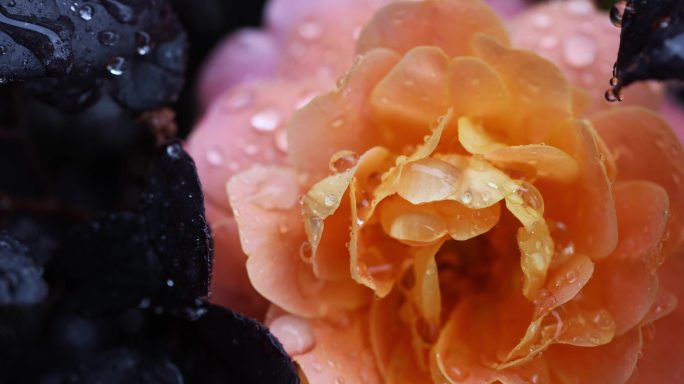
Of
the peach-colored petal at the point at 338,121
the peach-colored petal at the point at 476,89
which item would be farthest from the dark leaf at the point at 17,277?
the peach-colored petal at the point at 476,89

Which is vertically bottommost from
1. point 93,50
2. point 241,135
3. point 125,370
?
point 125,370

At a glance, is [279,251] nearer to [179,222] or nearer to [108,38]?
[179,222]

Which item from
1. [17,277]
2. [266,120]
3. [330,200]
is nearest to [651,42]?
[330,200]

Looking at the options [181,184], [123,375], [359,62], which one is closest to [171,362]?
[123,375]

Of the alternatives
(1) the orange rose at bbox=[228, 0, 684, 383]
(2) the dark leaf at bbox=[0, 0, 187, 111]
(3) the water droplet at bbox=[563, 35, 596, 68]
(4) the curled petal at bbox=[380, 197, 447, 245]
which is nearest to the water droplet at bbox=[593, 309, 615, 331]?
(1) the orange rose at bbox=[228, 0, 684, 383]

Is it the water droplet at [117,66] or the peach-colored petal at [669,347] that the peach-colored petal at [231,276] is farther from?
the peach-colored petal at [669,347]

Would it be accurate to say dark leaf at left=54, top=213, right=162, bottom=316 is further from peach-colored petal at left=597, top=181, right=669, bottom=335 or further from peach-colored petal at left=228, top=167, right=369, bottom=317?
peach-colored petal at left=597, top=181, right=669, bottom=335

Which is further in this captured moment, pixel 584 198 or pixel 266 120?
pixel 266 120

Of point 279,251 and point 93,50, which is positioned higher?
point 93,50
